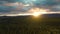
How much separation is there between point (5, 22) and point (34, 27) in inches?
12.7

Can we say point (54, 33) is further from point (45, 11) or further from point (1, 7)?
point (1, 7)

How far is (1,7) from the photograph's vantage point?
5.16 feet

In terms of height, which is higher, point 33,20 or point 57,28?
point 33,20

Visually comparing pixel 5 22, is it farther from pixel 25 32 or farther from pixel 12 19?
pixel 25 32

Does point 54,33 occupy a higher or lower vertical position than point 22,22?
lower

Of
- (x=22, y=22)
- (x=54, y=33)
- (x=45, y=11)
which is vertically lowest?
(x=54, y=33)

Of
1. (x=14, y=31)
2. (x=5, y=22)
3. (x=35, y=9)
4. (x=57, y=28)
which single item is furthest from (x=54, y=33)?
(x=5, y=22)

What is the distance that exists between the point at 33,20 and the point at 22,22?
0.40 ft

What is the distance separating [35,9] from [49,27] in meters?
0.25

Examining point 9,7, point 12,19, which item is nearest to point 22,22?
point 12,19

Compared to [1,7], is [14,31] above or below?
below

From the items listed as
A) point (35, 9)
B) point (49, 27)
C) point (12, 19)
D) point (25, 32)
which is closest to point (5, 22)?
point (12, 19)

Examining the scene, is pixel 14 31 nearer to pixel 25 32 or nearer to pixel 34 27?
pixel 25 32

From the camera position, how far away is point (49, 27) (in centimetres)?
161
